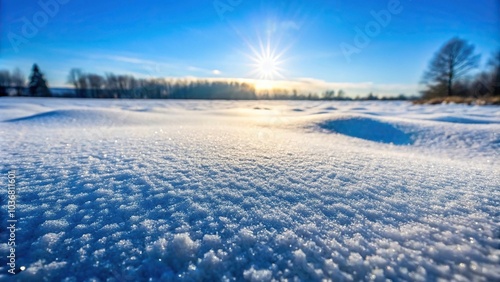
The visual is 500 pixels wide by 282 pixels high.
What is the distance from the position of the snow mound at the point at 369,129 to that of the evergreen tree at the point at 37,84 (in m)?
55.0

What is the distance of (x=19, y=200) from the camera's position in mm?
1629

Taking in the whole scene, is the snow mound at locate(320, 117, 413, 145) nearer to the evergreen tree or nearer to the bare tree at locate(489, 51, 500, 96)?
the bare tree at locate(489, 51, 500, 96)

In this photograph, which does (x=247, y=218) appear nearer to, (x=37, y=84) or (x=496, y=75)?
(x=496, y=75)

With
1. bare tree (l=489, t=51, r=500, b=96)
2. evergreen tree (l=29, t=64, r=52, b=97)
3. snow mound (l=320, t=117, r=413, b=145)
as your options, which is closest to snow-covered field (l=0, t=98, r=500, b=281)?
snow mound (l=320, t=117, r=413, b=145)

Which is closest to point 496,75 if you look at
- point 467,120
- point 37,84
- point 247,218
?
point 467,120

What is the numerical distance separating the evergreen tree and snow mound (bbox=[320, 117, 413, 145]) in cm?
5495

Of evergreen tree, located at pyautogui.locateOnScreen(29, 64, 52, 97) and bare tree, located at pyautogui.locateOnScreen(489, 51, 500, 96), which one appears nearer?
bare tree, located at pyautogui.locateOnScreen(489, 51, 500, 96)

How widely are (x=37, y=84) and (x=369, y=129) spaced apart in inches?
2239

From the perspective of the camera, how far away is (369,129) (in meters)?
6.26

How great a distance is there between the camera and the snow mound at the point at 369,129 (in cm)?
554

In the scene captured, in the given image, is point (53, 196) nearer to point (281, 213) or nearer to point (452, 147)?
point (281, 213)

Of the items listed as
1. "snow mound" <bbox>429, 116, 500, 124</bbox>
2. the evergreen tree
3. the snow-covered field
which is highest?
the evergreen tree

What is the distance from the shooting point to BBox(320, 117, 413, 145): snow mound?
5539mm

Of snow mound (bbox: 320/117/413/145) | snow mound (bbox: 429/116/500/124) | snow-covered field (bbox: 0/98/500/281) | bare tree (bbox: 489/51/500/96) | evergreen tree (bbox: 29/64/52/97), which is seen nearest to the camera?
snow-covered field (bbox: 0/98/500/281)
